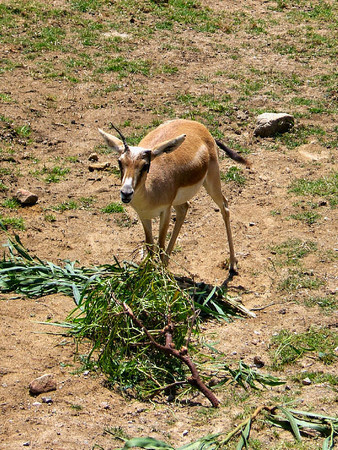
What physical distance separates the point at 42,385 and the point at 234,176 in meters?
6.21

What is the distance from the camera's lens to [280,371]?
6.34m

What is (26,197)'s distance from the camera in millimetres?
9711

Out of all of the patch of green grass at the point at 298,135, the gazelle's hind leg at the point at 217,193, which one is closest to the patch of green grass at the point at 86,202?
the gazelle's hind leg at the point at 217,193

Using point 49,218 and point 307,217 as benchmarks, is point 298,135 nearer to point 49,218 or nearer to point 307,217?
point 307,217

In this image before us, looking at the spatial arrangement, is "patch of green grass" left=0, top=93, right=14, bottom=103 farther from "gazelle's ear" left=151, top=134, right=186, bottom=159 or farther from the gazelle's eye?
the gazelle's eye

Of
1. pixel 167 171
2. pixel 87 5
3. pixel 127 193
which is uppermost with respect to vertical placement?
pixel 127 193

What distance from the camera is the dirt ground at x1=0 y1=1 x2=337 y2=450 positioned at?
17.4ft

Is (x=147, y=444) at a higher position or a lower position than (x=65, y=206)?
higher

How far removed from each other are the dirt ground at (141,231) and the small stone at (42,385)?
71 mm

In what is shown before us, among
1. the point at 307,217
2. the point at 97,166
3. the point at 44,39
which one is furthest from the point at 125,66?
the point at 307,217

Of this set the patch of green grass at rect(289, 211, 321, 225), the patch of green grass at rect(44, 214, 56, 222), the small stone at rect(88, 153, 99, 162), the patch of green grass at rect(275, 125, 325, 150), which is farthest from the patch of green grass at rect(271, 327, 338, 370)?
the patch of green grass at rect(275, 125, 325, 150)

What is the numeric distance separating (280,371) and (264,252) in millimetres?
2954

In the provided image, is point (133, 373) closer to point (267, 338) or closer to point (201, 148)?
point (267, 338)

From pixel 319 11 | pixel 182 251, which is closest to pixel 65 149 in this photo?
pixel 182 251
